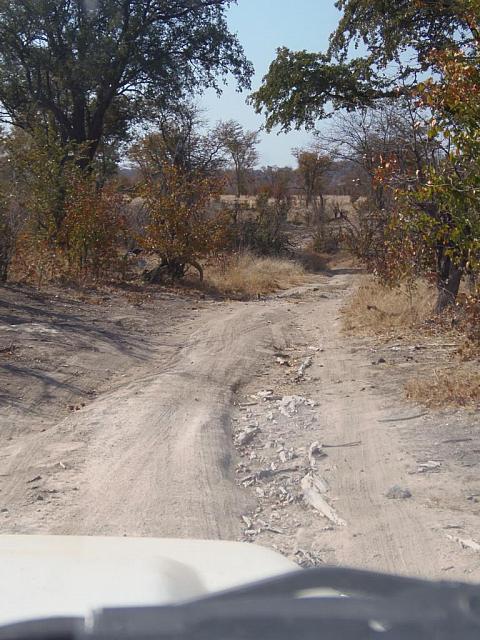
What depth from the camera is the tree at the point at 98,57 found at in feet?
75.0

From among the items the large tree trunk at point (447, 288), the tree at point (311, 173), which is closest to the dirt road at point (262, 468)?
the large tree trunk at point (447, 288)

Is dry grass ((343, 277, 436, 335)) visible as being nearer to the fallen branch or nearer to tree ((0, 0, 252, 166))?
the fallen branch

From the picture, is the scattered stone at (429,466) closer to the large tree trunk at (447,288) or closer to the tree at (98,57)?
the large tree trunk at (447,288)

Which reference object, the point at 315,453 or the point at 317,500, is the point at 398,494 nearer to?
the point at 317,500

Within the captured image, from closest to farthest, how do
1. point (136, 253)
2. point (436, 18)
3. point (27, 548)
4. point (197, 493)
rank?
point (27, 548) < point (197, 493) < point (436, 18) < point (136, 253)

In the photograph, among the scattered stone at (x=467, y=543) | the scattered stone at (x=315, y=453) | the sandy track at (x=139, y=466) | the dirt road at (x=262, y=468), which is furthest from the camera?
the scattered stone at (x=315, y=453)

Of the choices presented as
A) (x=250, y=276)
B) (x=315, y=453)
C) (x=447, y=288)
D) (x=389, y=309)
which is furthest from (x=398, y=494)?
(x=250, y=276)

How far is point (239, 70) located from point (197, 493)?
73.0 feet

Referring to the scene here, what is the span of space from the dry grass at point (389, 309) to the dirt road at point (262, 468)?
2.38 metres

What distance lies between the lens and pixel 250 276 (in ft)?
67.6

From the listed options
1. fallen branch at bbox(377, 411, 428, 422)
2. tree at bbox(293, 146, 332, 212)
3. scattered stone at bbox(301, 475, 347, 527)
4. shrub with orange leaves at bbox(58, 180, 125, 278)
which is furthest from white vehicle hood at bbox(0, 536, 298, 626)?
tree at bbox(293, 146, 332, 212)

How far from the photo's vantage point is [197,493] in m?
5.35

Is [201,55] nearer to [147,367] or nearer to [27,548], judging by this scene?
[147,367]

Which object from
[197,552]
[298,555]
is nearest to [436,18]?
[298,555]
